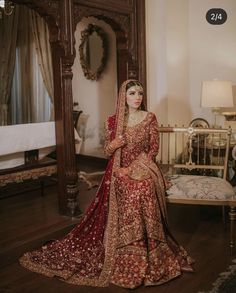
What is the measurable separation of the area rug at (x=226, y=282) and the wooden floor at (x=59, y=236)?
0.04 m

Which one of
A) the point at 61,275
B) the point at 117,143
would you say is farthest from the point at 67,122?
the point at 61,275

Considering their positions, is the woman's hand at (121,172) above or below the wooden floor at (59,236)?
above

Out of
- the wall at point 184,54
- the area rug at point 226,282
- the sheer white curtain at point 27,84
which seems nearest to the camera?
the area rug at point 226,282

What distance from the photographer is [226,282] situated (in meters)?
2.56

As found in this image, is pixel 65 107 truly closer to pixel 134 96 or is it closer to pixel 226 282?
pixel 134 96

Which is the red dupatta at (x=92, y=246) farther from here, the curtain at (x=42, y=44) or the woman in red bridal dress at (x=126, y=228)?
the curtain at (x=42, y=44)

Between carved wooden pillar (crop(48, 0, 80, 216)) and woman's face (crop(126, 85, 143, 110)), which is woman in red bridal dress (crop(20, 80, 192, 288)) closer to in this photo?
woman's face (crop(126, 85, 143, 110))

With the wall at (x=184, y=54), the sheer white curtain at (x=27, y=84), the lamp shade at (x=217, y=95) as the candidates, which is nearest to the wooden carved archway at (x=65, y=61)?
the wall at (x=184, y=54)

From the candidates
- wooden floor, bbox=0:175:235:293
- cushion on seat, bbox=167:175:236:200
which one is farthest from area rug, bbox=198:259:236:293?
cushion on seat, bbox=167:175:236:200

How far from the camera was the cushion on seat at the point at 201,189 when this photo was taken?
305 cm

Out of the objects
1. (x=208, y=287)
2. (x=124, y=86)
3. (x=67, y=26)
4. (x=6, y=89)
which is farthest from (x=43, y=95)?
(x=208, y=287)

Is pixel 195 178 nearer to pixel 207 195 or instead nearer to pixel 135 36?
pixel 207 195

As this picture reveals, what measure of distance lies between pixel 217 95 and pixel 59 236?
7.30ft

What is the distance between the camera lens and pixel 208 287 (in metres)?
2.51
